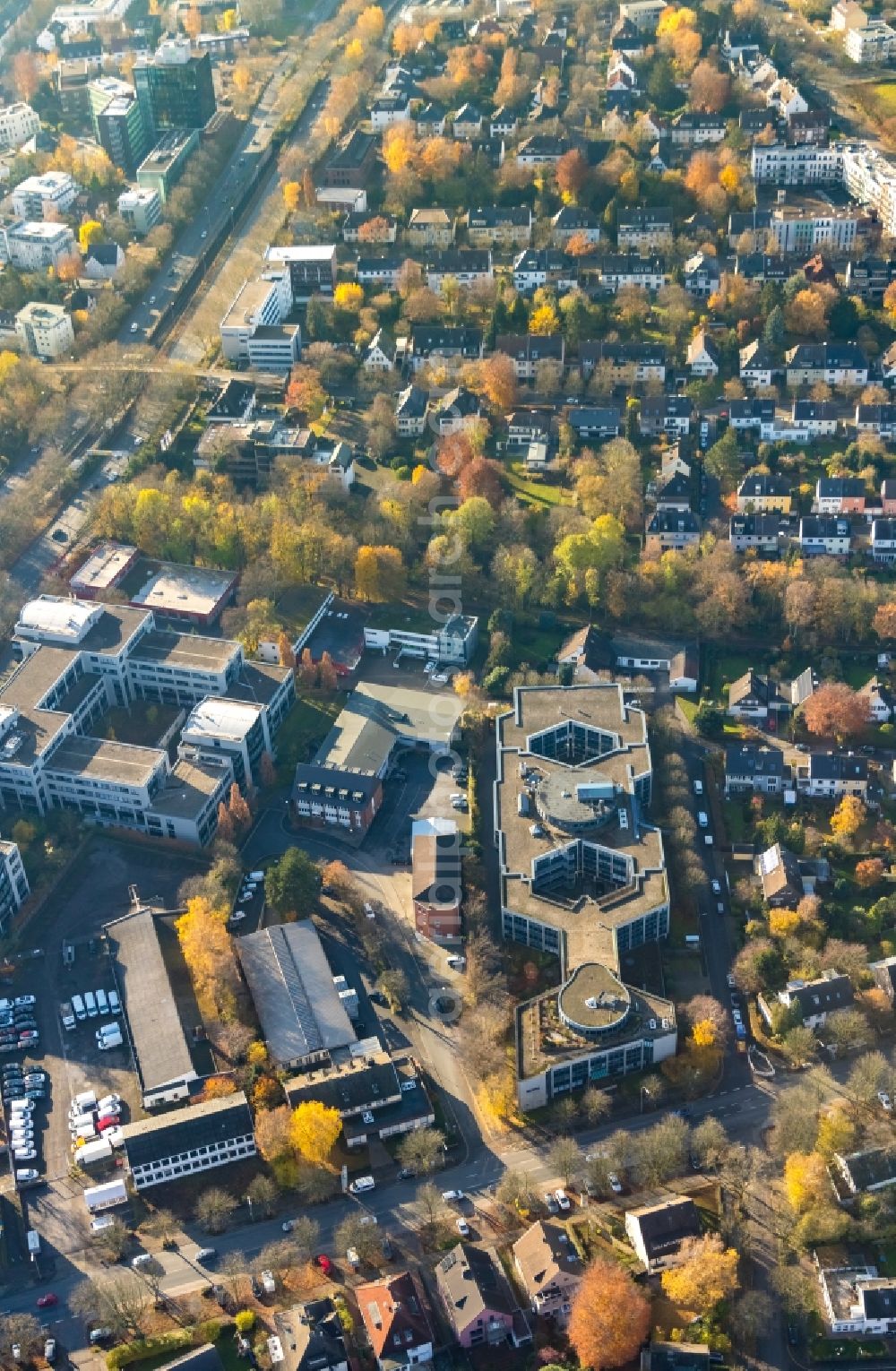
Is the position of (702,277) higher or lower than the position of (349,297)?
lower

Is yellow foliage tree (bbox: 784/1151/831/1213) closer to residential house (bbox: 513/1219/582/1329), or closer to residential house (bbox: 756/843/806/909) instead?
residential house (bbox: 513/1219/582/1329)

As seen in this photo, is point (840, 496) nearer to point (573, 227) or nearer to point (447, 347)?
point (447, 347)

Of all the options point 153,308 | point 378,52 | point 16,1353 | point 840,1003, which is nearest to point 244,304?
point 153,308

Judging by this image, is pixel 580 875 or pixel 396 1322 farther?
pixel 580 875

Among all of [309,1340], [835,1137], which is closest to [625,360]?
[835,1137]

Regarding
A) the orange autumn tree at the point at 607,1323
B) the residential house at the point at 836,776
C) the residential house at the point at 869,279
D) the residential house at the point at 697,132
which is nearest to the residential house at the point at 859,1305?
the orange autumn tree at the point at 607,1323

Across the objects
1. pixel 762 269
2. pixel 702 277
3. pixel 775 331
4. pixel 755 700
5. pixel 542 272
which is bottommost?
pixel 755 700

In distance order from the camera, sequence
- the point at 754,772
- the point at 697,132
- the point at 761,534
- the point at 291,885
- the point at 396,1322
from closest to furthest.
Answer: the point at 396,1322
the point at 291,885
the point at 754,772
the point at 761,534
the point at 697,132
